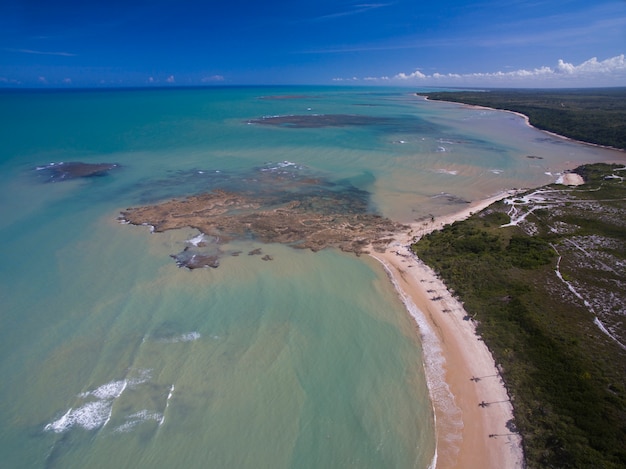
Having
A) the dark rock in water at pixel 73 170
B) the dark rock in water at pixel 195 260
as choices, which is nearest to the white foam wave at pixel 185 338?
the dark rock in water at pixel 195 260

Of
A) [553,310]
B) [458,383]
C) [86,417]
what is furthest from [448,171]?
[86,417]

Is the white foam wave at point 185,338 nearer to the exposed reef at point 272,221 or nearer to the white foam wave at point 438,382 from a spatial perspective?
the exposed reef at point 272,221

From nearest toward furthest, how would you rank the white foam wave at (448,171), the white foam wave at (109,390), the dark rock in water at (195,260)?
1. the white foam wave at (109,390)
2. the dark rock in water at (195,260)
3. the white foam wave at (448,171)

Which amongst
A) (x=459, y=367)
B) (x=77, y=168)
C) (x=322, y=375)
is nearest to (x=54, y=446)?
(x=322, y=375)

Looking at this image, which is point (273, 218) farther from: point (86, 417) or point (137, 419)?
point (86, 417)

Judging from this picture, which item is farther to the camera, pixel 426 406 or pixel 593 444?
pixel 426 406

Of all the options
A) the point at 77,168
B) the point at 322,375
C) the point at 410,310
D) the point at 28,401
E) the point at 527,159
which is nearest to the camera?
the point at 28,401

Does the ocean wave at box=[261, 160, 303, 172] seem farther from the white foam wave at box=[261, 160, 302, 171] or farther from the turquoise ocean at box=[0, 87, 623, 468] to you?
the turquoise ocean at box=[0, 87, 623, 468]

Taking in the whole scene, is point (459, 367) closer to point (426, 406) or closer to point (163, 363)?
point (426, 406)
